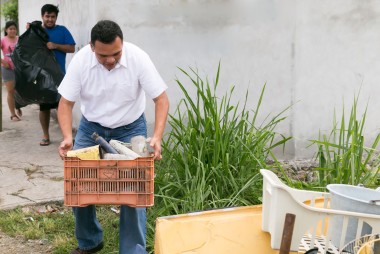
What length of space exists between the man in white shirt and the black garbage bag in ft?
11.9

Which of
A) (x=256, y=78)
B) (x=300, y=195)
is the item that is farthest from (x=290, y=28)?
(x=300, y=195)

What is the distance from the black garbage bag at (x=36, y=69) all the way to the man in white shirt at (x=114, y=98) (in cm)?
361

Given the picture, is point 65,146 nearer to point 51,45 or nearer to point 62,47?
point 51,45

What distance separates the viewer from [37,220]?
18.2ft

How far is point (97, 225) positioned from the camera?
4.55 metres

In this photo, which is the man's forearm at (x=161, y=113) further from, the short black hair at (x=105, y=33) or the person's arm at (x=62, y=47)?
the person's arm at (x=62, y=47)

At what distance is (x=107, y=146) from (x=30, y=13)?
8750 mm

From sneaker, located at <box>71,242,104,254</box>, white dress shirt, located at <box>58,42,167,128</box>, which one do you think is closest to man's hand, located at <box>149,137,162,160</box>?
white dress shirt, located at <box>58,42,167,128</box>

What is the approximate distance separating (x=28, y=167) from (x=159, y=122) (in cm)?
357

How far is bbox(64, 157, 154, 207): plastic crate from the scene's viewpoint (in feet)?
11.5

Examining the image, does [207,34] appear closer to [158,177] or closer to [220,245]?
[158,177]

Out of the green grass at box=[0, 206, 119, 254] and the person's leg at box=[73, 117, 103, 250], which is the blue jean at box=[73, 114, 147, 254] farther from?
the green grass at box=[0, 206, 119, 254]

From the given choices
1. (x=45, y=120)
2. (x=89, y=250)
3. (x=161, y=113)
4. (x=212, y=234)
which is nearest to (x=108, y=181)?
(x=161, y=113)

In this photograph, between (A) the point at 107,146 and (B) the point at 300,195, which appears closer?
(B) the point at 300,195
